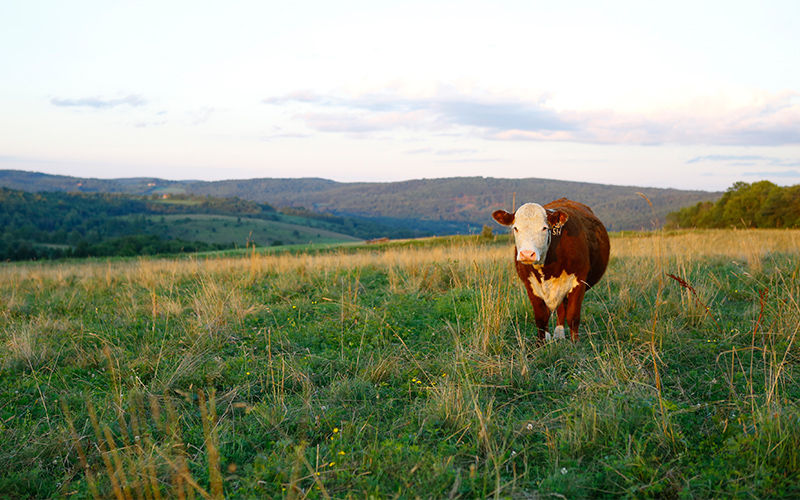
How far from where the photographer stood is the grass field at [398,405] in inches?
112

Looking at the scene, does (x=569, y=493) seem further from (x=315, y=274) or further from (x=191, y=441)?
Answer: (x=315, y=274)

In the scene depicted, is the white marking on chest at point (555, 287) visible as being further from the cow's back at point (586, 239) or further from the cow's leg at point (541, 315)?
the cow's back at point (586, 239)

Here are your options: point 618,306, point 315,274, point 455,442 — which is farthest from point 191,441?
point 315,274

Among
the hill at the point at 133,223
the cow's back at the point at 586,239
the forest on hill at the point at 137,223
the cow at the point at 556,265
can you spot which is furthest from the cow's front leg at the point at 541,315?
the hill at the point at 133,223

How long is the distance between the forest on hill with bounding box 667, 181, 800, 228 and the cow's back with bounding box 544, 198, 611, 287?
40.6 meters

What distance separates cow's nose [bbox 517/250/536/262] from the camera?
15.6 ft

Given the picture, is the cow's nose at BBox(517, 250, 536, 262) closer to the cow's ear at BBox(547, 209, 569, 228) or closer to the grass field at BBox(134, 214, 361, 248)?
the cow's ear at BBox(547, 209, 569, 228)

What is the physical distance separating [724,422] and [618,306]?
3.76 m

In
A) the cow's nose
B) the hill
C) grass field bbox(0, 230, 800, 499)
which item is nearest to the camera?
grass field bbox(0, 230, 800, 499)

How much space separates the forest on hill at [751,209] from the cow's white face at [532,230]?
42.4 m

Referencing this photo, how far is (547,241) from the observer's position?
5.11 metres

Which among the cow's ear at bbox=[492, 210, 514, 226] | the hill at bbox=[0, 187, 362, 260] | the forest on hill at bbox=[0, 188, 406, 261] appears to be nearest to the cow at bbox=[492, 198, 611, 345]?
the cow's ear at bbox=[492, 210, 514, 226]

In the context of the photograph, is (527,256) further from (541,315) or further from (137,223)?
(137,223)

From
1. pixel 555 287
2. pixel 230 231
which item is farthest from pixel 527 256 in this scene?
pixel 230 231
